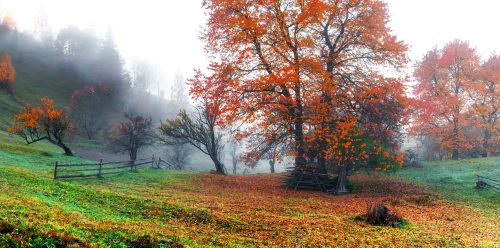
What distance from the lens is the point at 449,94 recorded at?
41.0 m

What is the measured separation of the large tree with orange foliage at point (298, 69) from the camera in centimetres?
1972

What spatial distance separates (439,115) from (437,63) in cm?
741

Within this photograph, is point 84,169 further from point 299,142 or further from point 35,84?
point 35,84

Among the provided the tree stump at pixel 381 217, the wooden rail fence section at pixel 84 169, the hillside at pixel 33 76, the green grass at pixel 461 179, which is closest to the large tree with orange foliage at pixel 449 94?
the green grass at pixel 461 179

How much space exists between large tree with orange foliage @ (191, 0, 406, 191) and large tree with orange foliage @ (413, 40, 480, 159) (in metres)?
21.1

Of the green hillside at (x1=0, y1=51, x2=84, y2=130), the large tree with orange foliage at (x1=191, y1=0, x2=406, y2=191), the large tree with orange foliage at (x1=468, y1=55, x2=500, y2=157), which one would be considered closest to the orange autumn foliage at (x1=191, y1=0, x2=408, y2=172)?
the large tree with orange foliage at (x1=191, y1=0, x2=406, y2=191)

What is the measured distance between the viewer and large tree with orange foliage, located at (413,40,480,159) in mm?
40125

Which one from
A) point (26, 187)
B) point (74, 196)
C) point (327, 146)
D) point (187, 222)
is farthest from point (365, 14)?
point (26, 187)

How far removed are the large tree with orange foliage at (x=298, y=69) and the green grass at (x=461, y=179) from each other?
276 inches

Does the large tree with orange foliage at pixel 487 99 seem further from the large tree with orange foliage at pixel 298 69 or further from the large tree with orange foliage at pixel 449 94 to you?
the large tree with orange foliage at pixel 298 69

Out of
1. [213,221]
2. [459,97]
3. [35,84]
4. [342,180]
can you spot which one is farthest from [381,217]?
[35,84]

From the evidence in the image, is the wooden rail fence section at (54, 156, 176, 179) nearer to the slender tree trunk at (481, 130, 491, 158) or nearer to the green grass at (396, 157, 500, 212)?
the green grass at (396, 157, 500, 212)

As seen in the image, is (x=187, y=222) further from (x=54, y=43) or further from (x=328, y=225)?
(x=54, y=43)

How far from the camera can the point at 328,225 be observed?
12.2 meters
